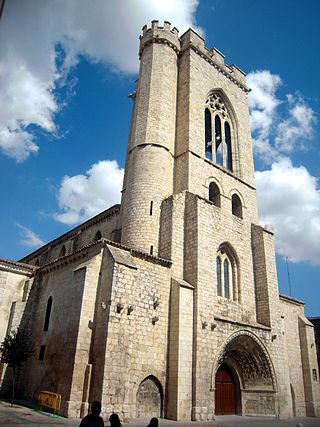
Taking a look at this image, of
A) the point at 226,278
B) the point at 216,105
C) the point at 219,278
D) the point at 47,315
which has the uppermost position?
the point at 216,105

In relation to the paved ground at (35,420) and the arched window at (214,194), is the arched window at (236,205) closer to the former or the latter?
the arched window at (214,194)

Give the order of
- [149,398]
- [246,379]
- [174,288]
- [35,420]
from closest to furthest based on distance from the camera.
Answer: [35,420], [149,398], [174,288], [246,379]

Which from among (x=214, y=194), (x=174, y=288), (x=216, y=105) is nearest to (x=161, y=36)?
(x=216, y=105)

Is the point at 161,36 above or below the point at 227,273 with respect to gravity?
above

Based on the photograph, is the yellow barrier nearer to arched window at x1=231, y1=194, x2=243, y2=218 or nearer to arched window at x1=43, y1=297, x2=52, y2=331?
arched window at x1=43, y1=297, x2=52, y2=331

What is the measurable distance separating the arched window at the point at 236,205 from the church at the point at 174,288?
90mm

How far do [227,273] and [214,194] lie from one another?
4727mm

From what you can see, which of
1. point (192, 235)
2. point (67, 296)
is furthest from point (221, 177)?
point (67, 296)

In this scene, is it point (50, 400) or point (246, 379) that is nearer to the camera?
point (50, 400)

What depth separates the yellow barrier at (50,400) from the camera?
1134cm

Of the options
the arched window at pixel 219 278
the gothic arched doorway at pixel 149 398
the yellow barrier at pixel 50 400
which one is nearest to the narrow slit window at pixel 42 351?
the yellow barrier at pixel 50 400

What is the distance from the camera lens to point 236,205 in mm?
21234

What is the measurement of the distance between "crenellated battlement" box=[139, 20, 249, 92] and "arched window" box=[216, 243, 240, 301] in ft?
44.3

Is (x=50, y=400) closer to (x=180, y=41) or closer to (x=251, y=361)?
(x=251, y=361)
